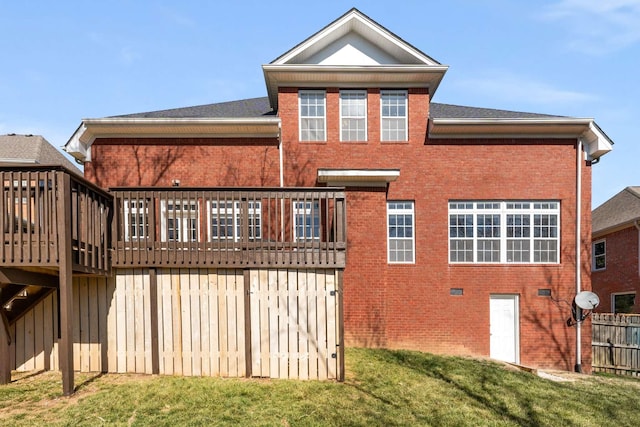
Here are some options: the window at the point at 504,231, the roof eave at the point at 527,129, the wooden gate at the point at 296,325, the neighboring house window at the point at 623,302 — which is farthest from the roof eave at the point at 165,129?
the neighboring house window at the point at 623,302

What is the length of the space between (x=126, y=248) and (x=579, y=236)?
11816 millimetres

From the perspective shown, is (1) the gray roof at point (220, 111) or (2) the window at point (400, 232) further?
(1) the gray roof at point (220, 111)

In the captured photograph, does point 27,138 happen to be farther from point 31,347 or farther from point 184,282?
point 184,282

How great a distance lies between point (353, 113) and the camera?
12.2 meters

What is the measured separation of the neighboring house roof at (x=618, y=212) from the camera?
18.0 meters

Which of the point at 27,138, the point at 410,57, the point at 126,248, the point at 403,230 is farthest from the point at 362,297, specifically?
the point at 27,138

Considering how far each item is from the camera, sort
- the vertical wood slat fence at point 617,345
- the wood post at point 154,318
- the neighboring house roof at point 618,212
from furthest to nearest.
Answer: the neighboring house roof at point 618,212 < the vertical wood slat fence at point 617,345 < the wood post at point 154,318

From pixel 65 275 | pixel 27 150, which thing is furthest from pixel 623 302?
pixel 27 150

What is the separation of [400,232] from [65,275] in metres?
8.42

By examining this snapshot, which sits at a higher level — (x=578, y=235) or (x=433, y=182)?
(x=433, y=182)

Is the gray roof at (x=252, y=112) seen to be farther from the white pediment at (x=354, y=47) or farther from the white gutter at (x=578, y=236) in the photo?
the white pediment at (x=354, y=47)

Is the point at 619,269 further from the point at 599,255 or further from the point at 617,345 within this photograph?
the point at 617,345

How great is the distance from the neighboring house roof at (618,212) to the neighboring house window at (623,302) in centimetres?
285

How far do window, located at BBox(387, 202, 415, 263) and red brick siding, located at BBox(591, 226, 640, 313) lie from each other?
38.1 feet
